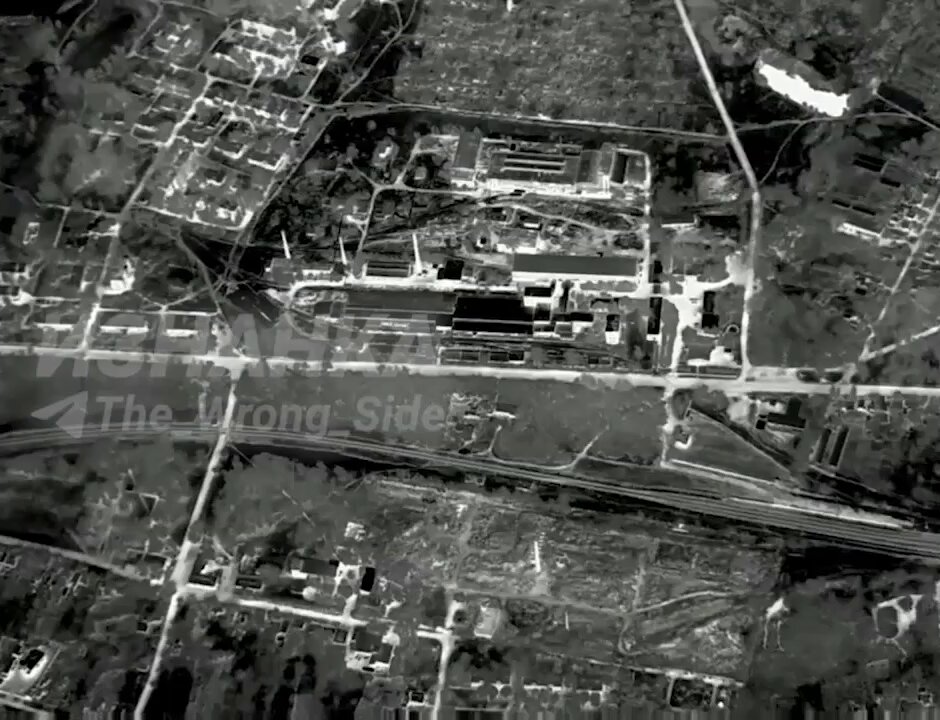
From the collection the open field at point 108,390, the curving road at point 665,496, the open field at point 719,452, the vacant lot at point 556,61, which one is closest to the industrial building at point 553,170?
the vacant lot at point 556,61

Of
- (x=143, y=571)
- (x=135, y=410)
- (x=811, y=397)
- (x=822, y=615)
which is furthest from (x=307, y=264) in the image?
(x=822, y=615)

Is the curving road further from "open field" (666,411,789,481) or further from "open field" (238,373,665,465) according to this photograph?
"open field" (666,411,789,481)

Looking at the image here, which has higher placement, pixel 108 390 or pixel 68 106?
pixel 68 106

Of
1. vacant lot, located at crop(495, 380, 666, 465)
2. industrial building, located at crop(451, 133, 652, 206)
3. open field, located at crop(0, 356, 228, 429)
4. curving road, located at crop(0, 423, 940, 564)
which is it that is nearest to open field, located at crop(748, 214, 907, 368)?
vacant lot, located at crop(495, 380, 666, 465)

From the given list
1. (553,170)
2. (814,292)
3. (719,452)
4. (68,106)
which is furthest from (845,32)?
(68,106)

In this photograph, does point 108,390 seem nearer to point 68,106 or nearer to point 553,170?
point 68,106

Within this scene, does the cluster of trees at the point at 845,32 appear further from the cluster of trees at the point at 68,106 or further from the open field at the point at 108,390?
the cluster of trees at the point at 68,106

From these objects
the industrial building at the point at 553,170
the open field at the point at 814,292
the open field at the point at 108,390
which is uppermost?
the industrial building at the point at 553,170
